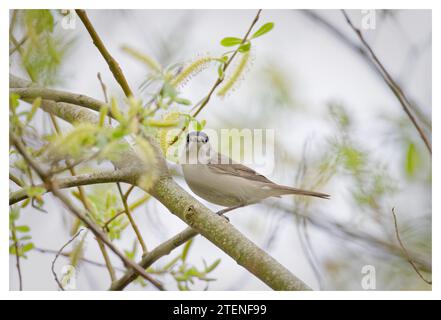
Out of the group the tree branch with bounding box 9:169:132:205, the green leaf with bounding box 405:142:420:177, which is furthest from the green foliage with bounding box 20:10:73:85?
the green leaf with bounding box 405:142:420:177

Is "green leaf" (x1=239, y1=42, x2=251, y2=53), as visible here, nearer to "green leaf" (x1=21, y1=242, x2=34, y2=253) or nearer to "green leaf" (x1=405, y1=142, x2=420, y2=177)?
"green leaf" (x1=405, y1=142, x2=420, y2=177)

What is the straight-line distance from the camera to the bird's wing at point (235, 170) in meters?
1.99

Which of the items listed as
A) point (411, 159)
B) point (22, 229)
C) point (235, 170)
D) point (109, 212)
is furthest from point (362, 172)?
point (22, 229)

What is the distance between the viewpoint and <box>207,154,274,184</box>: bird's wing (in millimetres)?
1989

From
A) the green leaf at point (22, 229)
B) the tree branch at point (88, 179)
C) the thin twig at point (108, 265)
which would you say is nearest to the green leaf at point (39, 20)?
the tree branch at point (88, 179)

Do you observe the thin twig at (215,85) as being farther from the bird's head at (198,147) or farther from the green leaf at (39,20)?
the green leaf at (39,20)

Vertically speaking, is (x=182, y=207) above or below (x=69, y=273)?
above

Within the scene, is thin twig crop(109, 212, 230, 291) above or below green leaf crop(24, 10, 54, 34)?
below

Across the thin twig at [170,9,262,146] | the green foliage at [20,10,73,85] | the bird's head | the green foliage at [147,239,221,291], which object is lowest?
the green foliage at [147,239,221,291]

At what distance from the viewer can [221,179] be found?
6.85 feet

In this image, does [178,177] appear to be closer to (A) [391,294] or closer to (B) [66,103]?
(B) [66,103]
